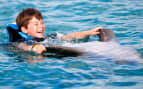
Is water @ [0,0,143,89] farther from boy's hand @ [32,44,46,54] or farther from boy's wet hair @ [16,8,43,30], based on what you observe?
boy's wet hair @ [16,8,43,30]

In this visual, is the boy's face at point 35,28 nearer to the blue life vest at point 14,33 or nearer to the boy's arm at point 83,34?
the blue life vest at point 14,33

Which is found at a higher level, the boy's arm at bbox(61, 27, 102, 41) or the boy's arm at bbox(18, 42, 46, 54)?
the boy's arm at bbox(61, 27, 102, 41)

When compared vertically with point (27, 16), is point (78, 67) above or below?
below

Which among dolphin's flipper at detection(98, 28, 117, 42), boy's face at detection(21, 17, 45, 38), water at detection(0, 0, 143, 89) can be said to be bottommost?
water at detection(0, 0, 143, 89)

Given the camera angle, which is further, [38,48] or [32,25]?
[32,25]

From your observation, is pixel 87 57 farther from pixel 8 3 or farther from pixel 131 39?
pixel 8 3

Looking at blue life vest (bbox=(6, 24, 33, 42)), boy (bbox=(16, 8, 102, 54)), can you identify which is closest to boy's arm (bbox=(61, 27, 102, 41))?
boy (bbox=(16, 8, 102, 54))

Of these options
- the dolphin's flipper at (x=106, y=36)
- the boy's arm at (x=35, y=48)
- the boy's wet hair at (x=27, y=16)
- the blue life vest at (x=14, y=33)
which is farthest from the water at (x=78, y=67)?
the boy's wet hair at (x=27, y=16)

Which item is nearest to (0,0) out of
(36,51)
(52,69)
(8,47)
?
(8,47)

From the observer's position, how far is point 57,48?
5262 millimetres

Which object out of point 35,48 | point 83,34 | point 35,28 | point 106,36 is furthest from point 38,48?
point 106,36

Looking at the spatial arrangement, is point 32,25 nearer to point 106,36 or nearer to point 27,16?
point 27,16

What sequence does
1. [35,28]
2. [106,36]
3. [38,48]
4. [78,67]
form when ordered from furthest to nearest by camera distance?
[35,28] < [106,36] < [38,48] < [78,67]

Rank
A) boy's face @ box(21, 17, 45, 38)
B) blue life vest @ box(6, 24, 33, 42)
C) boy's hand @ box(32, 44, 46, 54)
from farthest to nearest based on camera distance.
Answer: blue life vest @ box(6, 24, 33, 42) → boy's face @ box(21, 17, 45, 38) → boy's hand @ box(32, 44, 46, 54)
